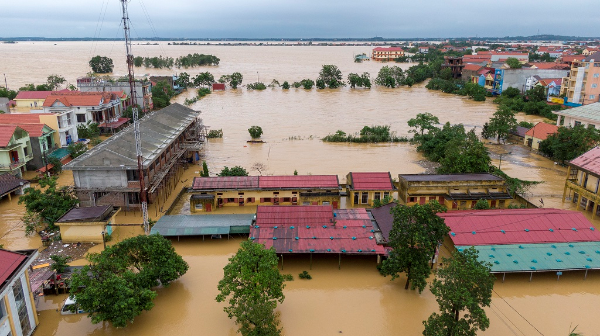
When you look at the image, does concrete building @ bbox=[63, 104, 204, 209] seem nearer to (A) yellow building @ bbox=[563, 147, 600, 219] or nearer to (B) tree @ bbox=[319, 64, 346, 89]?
(A) yellow building @ bbox=[563, 147, 600, 219]

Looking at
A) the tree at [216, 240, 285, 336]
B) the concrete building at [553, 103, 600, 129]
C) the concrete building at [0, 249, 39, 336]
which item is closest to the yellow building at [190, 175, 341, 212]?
the tree at [216, 240, 285, 336]

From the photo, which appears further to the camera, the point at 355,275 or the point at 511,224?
the point at 511,224

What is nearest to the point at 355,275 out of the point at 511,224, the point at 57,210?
the point at 511,224

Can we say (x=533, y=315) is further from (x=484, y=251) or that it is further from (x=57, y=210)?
(x=57, y=210)

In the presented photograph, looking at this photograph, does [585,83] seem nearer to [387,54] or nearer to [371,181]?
[371,181]

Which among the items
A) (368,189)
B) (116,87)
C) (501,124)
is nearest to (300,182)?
(368,189)
